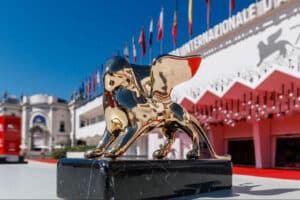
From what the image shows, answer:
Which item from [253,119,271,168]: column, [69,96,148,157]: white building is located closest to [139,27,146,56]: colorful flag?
[69,96,148,157]: white building

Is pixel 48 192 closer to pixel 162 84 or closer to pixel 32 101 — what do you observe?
pixel 162 84

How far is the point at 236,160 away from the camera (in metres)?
20.9

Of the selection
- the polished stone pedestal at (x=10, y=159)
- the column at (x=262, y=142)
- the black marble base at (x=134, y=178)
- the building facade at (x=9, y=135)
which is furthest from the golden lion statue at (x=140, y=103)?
the building facade at (x=9, y=135)

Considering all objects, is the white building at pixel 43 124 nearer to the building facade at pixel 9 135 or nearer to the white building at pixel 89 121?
the white building at pixel 89 121

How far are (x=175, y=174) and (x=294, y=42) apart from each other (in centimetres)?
1191

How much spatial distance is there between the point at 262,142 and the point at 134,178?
1302 centimetres

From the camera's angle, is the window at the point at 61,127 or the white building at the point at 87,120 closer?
the white building at the point at 87,120

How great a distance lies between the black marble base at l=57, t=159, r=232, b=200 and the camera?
5.44 metres

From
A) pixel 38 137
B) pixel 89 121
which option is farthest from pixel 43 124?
pixel 89 121

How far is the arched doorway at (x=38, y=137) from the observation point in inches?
2035

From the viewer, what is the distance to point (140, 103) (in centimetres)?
646

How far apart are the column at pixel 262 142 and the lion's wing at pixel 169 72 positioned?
11.1 metres

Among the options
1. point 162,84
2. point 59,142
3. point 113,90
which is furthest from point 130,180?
point 59,142

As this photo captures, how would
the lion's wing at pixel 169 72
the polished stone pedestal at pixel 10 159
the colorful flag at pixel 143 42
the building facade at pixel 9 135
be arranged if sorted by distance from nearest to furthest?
the lion's wing at pixel 169 72, the polished stone pedestal at pixel 10 159, the building facade at pixel 9 135, the colorful flag at pixel 143 42
